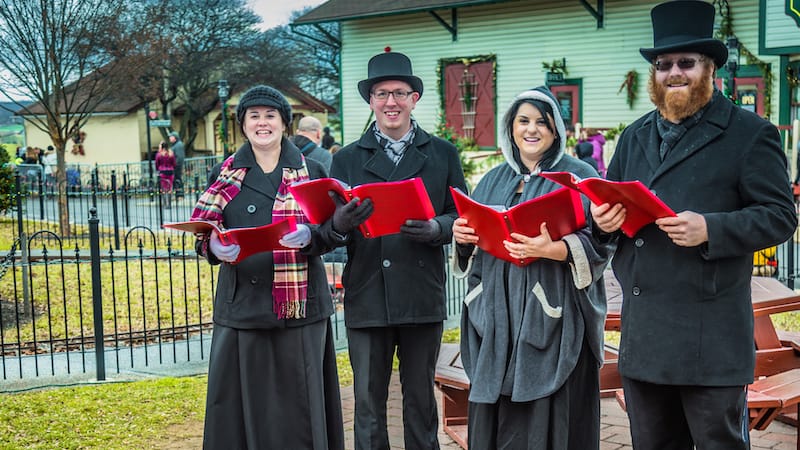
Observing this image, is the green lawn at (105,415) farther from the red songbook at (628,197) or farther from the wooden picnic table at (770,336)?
the red songbook at (628,197)

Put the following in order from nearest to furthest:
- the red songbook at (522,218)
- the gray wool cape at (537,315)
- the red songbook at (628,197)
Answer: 1. the red songbook at (628,197)
2. the red songbook at (522,218)
3. the gray wool cape at (537,315)

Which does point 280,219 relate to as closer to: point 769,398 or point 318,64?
point 769,398

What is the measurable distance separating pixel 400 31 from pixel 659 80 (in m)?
22.3

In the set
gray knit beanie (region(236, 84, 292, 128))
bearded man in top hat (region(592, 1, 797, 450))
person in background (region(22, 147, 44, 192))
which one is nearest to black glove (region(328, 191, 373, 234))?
gray knit beanie (region(236, 84, 292, 128))

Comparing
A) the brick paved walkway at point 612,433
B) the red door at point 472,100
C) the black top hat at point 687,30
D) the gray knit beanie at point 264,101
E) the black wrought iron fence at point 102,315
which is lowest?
the brick paved walkway at point 612,433

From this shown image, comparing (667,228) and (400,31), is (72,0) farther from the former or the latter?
(667,228)

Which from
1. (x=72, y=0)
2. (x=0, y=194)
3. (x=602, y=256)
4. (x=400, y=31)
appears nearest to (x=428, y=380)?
(x=602, y=256)

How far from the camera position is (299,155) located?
461 centimetres

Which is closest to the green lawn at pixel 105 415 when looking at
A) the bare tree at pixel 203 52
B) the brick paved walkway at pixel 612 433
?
the brick paved walkway at pixel 612 433

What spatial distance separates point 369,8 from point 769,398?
21847mm

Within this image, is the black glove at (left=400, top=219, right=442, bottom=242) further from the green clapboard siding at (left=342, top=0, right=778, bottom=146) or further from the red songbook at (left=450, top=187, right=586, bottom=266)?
the green clapboard siding at (left=342, top=0, right=778, bottom=146)

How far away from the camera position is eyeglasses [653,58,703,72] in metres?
3.29

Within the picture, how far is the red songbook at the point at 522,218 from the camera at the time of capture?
3.60 meters

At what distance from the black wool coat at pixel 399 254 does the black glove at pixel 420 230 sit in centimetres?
7
